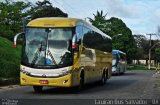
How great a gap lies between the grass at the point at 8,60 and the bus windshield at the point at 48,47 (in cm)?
1021

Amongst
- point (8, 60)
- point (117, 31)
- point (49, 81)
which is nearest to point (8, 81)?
point (8, 60)

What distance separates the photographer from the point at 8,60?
1369 inches

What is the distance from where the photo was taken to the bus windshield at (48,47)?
20531 mm

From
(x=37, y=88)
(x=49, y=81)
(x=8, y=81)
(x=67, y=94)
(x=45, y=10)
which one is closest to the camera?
(x=49, y=81)

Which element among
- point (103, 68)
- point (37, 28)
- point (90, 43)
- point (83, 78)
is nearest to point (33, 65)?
point (37, 28)

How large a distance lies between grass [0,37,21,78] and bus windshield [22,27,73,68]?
10.2 m

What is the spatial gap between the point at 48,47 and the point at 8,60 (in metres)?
14.7

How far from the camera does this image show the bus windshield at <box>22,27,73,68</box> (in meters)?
20.5

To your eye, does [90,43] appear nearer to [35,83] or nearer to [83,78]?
[83,78]

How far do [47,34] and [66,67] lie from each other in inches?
69.2

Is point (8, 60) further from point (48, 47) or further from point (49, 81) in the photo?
point (49, 81)

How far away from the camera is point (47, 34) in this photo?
2092cm

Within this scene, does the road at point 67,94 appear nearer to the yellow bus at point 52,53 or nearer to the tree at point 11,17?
the yellow bus at point 52,53

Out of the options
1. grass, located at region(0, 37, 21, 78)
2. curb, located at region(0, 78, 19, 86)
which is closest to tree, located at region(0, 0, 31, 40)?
grass, located at region(0, 37, 21, 78)
